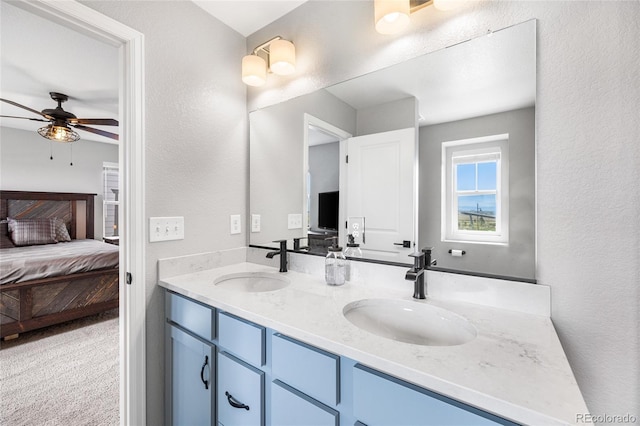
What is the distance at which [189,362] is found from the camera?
49.8 inches

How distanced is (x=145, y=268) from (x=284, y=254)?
700 millimetres

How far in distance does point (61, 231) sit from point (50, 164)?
3.84 feet

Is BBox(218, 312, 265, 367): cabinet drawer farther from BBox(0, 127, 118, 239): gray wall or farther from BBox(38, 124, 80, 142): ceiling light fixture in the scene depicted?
BBox(0, 127, 118, 239): gray wall

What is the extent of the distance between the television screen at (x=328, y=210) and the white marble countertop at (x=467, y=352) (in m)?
0.45

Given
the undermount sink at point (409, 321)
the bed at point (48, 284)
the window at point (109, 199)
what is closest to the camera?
the undermount sink at point (409, 321)

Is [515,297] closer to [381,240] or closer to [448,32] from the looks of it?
[381,240]

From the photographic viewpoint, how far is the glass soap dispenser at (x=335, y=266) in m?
1.31

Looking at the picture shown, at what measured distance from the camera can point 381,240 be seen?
134cm

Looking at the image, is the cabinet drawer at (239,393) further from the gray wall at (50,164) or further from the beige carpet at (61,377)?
the gray wall at (50,164)

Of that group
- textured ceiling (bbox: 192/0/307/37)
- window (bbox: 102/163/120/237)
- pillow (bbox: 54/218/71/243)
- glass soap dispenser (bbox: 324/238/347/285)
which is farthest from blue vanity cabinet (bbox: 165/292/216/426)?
window (bbox: 102/163/120/237)

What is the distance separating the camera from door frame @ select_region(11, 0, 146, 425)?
4.36 feet

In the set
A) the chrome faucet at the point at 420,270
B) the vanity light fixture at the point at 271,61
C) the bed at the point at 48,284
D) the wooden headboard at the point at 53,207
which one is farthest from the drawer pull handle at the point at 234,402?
the wooden headboard at the point at 53,207

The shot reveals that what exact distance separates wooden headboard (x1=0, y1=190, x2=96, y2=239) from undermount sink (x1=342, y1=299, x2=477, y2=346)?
5.68m

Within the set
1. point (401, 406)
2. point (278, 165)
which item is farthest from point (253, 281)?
point (401, 406)
